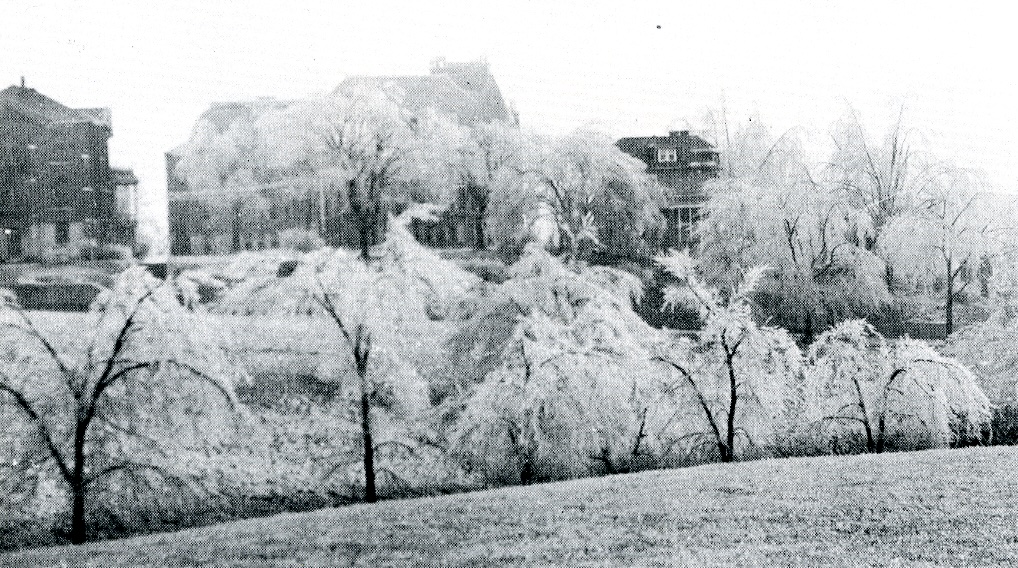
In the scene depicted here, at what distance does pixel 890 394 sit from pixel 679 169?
40.7 feet

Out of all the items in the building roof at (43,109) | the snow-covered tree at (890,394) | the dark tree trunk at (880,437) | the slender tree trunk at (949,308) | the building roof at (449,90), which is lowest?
the dark tree trunk at (880,437)

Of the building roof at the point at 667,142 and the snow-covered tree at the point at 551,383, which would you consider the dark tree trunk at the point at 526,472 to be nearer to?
the snow-covered tree at the point at 551,383

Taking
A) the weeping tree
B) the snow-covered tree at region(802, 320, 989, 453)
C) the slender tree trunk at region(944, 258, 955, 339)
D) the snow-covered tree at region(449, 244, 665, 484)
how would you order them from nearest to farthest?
the weeping tree < the snow-covered tree at region(449, 244, 665, 484) < the snow-covered tree at region(802, 320, 989, 453) < the slender tree trunk at region(944, 258, 955, 339)

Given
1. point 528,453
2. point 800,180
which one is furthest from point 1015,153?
point 528,453

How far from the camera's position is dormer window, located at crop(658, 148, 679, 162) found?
29.1m

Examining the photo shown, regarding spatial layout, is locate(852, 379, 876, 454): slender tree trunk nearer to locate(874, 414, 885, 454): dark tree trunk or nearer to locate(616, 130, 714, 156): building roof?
locate(874, 414, 885, 454): dark tree trunk

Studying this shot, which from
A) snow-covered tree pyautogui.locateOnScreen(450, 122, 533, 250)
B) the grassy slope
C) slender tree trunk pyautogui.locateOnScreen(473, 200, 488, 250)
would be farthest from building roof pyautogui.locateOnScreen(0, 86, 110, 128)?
the grassy slope

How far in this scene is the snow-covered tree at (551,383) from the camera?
17.7 m

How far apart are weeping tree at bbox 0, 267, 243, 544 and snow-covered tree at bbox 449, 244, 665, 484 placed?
218 inches

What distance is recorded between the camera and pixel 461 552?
38.4 ft

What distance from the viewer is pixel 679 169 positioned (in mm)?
29250

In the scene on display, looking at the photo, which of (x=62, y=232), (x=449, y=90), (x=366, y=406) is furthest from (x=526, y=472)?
(x=62, y=232)

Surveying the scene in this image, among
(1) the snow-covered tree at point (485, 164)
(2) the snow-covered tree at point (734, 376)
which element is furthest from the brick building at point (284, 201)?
(2) the snow-covered tree at point (734, 376)

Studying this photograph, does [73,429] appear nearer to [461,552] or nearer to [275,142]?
[461,552]
